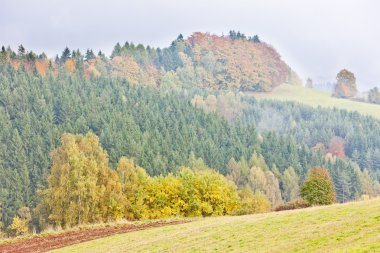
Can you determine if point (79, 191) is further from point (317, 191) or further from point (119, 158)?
point (119, 158)

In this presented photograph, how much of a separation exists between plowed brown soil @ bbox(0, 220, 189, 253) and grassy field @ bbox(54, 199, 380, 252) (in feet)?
9.62

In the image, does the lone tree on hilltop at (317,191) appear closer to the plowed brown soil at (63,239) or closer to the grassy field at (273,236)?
the plowed brown soil at (63,239)

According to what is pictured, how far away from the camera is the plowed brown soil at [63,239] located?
49875mm

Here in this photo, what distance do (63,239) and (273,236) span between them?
955 inches

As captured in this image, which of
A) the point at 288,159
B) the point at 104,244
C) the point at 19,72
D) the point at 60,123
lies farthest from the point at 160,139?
the point at 104,244

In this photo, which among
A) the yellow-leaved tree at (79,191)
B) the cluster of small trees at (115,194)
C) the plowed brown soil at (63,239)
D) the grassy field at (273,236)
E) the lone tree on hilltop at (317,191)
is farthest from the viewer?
the cluster of small trees at (115,194)

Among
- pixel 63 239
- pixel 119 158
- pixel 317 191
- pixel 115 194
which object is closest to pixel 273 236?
pixel 63 239

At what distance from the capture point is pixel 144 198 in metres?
94.4

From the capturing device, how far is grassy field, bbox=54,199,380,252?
101 feet

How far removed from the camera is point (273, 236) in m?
36.9

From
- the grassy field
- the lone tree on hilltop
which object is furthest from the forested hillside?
the grassy field

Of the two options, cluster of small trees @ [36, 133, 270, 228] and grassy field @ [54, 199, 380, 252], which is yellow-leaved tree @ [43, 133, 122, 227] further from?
grassy field @ [54, 199, 380, 252]

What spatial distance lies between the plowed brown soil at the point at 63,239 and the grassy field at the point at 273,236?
2932 mm

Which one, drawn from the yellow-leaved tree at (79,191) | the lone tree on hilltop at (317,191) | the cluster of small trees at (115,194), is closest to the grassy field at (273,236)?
the lone tree on hilltop at (317,191)
